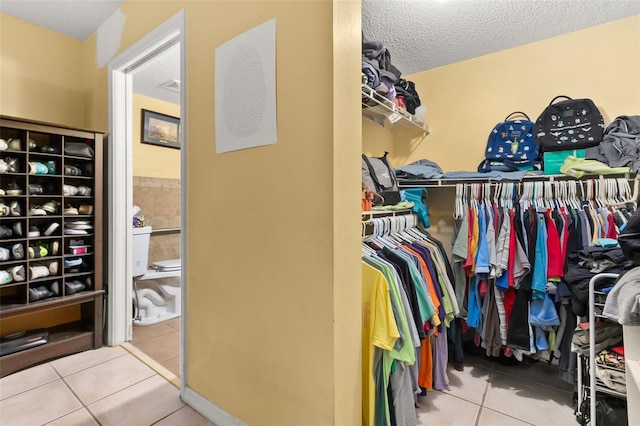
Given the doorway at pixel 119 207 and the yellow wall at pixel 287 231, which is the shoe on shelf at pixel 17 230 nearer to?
the doorway at pixel 119 207

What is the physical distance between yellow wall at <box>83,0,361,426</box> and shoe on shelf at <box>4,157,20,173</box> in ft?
4.45

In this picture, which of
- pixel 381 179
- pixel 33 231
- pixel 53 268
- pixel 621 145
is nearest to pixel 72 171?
pixel 33 231

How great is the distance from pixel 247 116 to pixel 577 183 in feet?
6.68

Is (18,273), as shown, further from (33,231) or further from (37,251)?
(33,231)

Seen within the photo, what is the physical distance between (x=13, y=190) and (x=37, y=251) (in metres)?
0.41

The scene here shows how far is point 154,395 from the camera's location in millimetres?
1736

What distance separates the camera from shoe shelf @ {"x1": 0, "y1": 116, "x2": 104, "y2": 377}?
1948 millimetres

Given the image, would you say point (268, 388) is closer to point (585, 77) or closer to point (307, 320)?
point (307, 320)

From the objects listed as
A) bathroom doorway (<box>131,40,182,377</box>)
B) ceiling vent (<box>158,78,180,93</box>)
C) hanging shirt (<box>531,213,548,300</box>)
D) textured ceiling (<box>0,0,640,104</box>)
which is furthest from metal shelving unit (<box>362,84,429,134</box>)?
ceiling vent (<box>158,78,180,93</box>)

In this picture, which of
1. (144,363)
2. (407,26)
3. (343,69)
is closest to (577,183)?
(407,26)

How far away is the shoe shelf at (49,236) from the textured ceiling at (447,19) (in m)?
0.81

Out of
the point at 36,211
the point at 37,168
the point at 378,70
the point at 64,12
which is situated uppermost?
the point at 64,12

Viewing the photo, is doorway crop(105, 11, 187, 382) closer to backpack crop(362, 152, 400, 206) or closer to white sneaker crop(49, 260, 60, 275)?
white sneaker crop(49, 260, 60, 275)

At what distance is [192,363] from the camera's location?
5.45 ft
